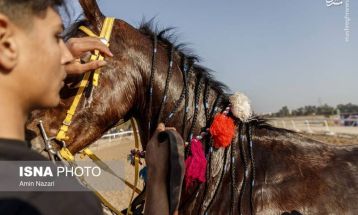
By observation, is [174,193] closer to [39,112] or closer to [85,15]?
[39,112]

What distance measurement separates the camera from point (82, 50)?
236cm

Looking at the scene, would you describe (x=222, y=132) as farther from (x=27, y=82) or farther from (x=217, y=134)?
(x=27, y=82)

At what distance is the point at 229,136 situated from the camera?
2564 mm

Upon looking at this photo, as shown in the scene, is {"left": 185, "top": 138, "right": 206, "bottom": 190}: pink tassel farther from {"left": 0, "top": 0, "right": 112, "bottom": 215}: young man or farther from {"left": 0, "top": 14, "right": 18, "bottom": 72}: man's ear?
{"left": 0, "top": 14, "right": 18, "bottom": 72}: man's ear

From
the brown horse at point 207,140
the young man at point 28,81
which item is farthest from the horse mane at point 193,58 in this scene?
the young man at point 28,81

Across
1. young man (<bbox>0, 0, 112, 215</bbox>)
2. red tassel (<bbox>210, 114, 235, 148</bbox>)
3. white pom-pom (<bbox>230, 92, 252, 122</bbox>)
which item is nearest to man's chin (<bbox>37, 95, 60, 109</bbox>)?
young man (<bbox>0, 0, 112, 215</bbox>)

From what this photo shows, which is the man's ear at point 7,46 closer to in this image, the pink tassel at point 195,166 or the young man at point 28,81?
the young man at point 28,81

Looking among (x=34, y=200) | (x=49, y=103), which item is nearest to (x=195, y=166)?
(x=49, y=103)

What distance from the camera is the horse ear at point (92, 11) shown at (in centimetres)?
269

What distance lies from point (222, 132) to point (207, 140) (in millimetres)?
155

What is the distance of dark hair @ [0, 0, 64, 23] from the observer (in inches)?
34.2

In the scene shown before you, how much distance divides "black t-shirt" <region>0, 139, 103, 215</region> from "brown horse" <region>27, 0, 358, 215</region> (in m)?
1.54

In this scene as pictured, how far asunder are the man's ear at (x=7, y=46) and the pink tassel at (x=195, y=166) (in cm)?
167

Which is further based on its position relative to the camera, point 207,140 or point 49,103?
point 207,140
